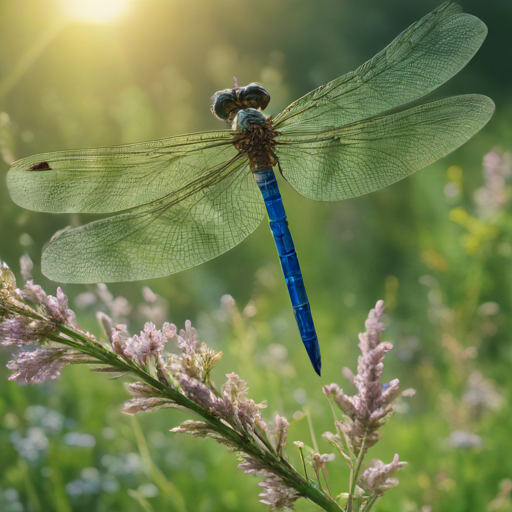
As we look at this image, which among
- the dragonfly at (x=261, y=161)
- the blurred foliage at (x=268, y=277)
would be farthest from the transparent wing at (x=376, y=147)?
the blurred foliage at (x=268, y=277)

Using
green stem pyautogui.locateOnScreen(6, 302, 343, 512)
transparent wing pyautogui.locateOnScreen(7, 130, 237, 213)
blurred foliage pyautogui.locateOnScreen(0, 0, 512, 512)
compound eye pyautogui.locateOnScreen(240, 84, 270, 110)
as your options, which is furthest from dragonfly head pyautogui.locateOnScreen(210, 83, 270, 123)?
green stem pyautogui.locateOnScreen(6, 302, 343, 512)

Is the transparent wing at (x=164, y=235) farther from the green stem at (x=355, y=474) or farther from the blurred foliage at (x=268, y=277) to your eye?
the green stem at (x=355, y=474)

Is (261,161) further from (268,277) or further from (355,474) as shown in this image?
(268,277)

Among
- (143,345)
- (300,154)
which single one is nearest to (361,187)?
(300,154)

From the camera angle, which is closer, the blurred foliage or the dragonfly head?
the dragonfly head

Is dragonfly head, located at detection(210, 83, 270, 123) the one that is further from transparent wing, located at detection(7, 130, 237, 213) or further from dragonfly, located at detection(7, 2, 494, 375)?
transparent wing, located at detection(7, 130, 237, 213)

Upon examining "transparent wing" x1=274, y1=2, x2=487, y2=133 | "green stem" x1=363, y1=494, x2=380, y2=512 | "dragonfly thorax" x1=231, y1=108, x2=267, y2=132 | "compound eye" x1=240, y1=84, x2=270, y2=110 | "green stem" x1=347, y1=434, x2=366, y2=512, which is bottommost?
"green stem" x1=363, y1=494, x2=380, y2=512

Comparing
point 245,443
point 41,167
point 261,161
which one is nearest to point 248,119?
point 261,161
